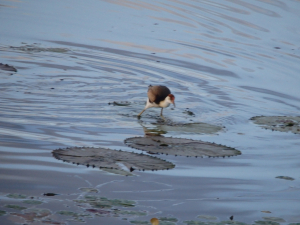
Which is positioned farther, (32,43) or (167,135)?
(32,43)

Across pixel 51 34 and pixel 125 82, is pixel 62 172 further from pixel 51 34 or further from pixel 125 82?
pixel 51 34

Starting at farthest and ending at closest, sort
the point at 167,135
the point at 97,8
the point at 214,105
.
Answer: the point at 97,8 → the point at 214,105 → the point at 167,135

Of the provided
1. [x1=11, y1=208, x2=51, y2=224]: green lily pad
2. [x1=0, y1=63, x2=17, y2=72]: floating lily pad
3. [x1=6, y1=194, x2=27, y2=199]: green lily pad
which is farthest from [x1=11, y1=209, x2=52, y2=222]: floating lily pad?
[x1=0, y1=63, x2=17, y2=72]: floating lily pad

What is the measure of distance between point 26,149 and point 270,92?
7.24 metres

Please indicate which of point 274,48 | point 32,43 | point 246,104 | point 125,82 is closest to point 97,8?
point 32,43

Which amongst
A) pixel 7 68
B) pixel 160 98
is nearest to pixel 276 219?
pixel 160 98

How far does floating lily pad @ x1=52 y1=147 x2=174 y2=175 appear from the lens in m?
6.47

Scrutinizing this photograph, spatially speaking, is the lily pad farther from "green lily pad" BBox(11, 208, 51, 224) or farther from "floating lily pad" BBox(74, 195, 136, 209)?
"floating lily pad" BBox(74, 195, 136, 209)

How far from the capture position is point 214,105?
35.8 ft

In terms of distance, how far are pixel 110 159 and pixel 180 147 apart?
55.8 inches

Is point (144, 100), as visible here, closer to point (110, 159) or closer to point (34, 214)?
point (110, 159)

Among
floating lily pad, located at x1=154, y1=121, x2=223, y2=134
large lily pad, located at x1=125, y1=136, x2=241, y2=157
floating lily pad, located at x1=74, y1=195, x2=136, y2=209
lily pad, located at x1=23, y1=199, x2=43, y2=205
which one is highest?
floating lily pad, located at x1=154, y1=121, x2=223, y2=134

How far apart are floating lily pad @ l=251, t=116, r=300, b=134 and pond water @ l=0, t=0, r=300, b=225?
0.45 feet

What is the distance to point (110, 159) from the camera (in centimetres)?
665
